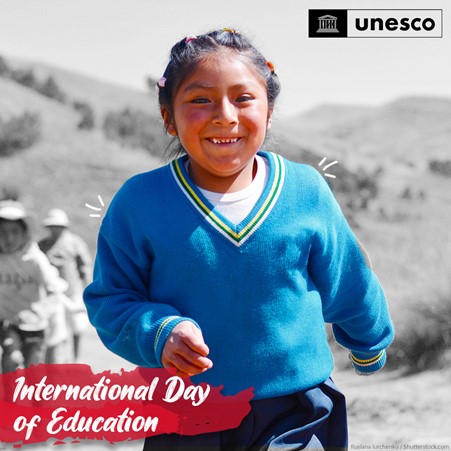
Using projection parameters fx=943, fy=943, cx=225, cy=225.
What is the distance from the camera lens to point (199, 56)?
2.42 meters

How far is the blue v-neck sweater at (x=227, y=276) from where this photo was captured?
229cm

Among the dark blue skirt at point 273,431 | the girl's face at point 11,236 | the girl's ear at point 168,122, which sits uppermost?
the girl's ear at point 168,122

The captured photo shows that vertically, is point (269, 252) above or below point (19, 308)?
above

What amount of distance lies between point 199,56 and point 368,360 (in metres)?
1.00

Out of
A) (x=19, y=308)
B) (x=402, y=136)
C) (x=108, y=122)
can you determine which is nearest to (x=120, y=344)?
(x=19, y=308)

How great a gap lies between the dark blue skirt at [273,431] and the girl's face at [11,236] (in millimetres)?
4081

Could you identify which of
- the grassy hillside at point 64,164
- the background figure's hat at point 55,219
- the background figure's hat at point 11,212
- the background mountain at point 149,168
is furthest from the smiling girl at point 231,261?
the grassy hillside at point 64,164

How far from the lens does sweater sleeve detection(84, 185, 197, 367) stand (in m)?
2.31

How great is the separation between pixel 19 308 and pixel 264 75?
13.3ft

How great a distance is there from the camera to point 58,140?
76.1 feet

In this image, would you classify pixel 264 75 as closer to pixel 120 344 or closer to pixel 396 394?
pixel 120 344

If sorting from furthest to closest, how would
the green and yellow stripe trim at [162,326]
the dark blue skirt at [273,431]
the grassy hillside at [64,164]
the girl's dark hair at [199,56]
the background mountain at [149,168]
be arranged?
the grassy hillside at [64,164], the background mountain at [149,168], the girl's dark hair at [199,56], the dark blue skirt at [273,431], the green and yellow stripe trim at [162,326]

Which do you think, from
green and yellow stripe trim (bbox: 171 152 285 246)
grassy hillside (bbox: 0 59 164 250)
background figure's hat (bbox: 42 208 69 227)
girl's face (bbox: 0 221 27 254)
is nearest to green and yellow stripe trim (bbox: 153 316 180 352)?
green and yellow stripe trim (bbox: 171 152 285 246)

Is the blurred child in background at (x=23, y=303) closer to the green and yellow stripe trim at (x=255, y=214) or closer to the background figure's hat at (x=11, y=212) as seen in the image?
the background figure's hat at (x=11, y=212)
